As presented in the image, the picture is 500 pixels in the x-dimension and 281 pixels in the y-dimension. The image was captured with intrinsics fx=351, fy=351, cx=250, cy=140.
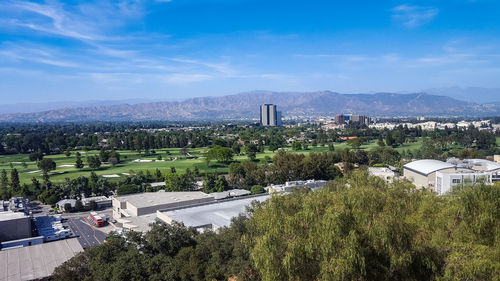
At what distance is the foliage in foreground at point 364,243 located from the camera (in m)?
8.66

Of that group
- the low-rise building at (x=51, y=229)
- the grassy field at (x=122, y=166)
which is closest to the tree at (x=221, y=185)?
the grassy field at (x=122, y=166)

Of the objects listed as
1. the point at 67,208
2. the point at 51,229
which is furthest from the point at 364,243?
the point at 67,208

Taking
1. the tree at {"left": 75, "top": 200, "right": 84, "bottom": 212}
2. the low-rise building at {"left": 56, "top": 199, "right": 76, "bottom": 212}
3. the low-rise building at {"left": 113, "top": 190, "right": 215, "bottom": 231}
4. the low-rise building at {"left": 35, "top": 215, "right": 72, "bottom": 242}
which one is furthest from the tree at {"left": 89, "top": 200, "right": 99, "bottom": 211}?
the low-rise building at {"left": 35, "top": 215, "right": 72, "bottom": 242}

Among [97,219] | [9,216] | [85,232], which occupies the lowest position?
[85,232]

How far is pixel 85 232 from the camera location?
89.7 ft

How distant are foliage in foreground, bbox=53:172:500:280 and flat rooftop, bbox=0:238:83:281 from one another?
4.90 meters

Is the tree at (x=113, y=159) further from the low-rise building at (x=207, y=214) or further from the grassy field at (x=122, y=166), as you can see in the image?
the low-rise building at (x=207, y=214)

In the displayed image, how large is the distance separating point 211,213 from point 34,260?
10922 mm

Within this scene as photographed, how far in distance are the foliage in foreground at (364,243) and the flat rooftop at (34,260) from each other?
4.90 metres

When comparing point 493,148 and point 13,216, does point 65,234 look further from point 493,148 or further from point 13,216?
point 493,148

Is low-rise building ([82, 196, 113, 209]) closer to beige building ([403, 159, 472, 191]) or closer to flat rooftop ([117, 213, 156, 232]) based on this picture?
flat rooftop ([117, 213, 156, 232])

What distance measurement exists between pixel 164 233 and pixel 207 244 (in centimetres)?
243

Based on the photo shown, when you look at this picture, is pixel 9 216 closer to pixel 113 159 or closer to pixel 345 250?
pixel 345 250

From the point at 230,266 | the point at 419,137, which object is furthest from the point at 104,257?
the point at 419,137
